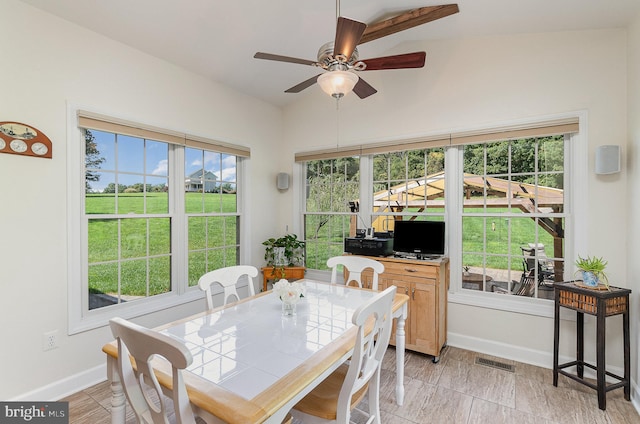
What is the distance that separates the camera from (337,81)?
194 cm

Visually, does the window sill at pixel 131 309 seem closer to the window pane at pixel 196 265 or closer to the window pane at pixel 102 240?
the window pane at pixel 196 265

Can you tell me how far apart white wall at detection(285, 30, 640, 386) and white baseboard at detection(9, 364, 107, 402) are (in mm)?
3354

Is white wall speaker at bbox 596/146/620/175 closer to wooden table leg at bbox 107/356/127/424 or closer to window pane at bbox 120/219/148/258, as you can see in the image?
wooden table leg at bbox 107/356/127/424

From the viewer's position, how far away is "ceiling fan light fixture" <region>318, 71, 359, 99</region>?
1930 mm

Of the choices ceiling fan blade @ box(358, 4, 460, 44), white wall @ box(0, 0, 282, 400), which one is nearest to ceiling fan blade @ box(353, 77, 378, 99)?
ceiling fan blade @ box(358, 4, 460, 44)

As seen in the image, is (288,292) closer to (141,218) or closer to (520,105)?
(141,218)

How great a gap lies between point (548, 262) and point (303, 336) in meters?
2.66

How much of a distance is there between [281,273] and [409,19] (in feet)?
10.1

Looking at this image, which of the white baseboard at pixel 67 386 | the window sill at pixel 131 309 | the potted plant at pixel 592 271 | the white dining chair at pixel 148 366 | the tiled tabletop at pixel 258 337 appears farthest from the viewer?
the window sill at pixel 131 309

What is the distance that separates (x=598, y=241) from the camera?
268 centimetres

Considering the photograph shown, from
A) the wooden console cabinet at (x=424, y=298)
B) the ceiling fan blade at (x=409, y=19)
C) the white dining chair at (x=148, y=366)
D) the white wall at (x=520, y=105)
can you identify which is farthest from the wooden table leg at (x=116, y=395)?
the white wall at (x=520, y=105)

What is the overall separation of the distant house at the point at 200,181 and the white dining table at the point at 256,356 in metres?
1.86

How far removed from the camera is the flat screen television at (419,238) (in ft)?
10.6

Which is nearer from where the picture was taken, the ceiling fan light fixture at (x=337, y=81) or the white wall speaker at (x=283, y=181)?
the ceiling fan light fixture at (x=337, y=81)
